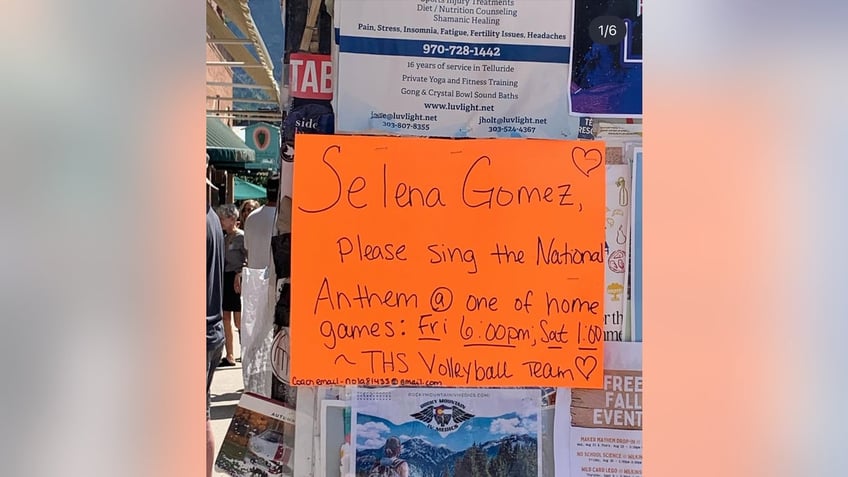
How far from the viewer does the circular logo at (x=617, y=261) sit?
164 cm

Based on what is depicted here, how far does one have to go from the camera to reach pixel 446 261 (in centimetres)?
159

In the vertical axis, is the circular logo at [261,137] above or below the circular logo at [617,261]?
above

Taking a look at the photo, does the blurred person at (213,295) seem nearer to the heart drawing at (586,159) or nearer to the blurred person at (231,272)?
the heart drawing at (586,159)

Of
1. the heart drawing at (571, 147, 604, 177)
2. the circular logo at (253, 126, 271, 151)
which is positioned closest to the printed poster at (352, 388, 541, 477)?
the heart drawing at (571, 147, 604, 177)

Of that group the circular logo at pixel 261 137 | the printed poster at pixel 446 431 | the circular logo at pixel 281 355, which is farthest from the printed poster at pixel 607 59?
the circular logo at pixel 261 137

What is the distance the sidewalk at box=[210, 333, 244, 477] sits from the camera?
4.46 m

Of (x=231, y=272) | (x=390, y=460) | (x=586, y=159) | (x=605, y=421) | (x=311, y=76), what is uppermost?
(x=311, y=76)

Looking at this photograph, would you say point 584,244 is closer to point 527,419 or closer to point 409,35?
point 527,419

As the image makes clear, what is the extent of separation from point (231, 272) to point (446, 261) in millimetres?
5278

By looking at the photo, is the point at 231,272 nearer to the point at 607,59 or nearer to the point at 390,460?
the point at 390,460

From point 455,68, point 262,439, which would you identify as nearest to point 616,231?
point 455,68

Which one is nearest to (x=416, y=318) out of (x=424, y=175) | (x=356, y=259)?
(x=356, y=259)

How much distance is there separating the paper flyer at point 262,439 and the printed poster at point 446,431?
19cm

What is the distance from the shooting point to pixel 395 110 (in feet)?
5.26
